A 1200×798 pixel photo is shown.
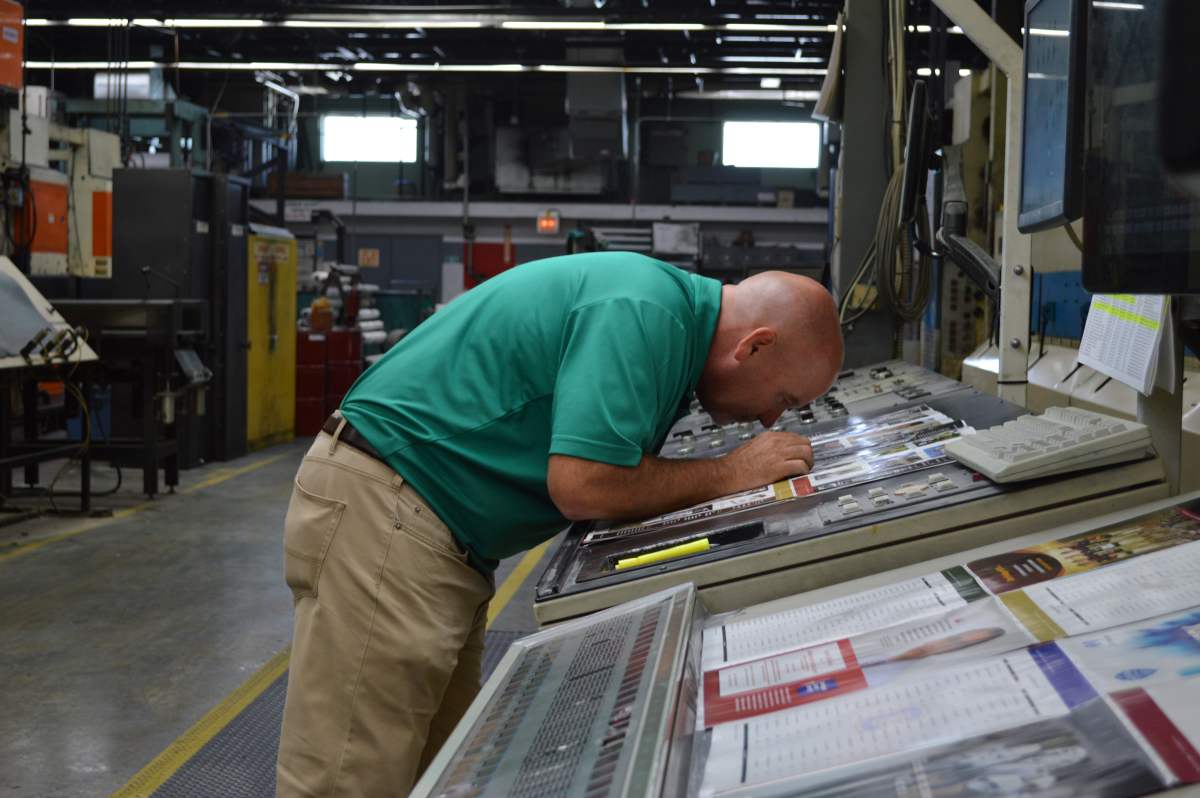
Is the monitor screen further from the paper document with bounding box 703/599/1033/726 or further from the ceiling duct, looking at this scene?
the ceiling duct

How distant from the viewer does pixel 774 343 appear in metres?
1.91

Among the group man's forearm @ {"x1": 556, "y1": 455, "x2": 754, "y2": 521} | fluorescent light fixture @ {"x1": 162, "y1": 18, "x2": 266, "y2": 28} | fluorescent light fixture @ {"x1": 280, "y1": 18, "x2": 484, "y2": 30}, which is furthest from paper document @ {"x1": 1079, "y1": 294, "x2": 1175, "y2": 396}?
fluorescent light fixture @ {"x1": 162, "y1": 18, "x2": 266, "y2": 28}

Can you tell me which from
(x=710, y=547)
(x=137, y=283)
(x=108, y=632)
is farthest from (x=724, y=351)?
(x=137, y=283)

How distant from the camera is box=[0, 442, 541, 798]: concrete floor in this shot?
3.57 m

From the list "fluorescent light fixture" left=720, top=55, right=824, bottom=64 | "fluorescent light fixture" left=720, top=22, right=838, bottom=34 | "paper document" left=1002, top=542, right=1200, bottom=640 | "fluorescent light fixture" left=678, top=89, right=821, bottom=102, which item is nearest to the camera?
"paper document" left=1002, top=542, right=1200, bottom=640

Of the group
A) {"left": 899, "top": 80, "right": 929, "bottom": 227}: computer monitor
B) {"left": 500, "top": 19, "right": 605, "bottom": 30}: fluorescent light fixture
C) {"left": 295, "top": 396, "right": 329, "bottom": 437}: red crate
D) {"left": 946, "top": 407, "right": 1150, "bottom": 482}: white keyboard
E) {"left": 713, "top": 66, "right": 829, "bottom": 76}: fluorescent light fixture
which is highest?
{"left": 713, "top": 66, "right": 829, "bottom": 76}: fluorescent light fixture

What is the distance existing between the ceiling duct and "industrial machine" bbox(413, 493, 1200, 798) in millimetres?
14751

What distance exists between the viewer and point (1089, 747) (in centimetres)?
82

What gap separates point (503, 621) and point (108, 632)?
163 cm

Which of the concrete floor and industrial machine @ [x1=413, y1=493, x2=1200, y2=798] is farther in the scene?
the concrete floor

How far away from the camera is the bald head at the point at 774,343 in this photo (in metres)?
1.91

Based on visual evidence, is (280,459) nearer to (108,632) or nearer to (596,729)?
(108,632)

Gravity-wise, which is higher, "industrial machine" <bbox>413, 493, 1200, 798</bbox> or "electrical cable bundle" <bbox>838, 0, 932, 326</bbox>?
"electrical cable bundle" <bbox>838, 0, 932, 326</bbox>

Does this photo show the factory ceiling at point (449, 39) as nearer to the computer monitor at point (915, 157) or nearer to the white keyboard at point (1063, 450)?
the computer monitor at point (915, 157)
